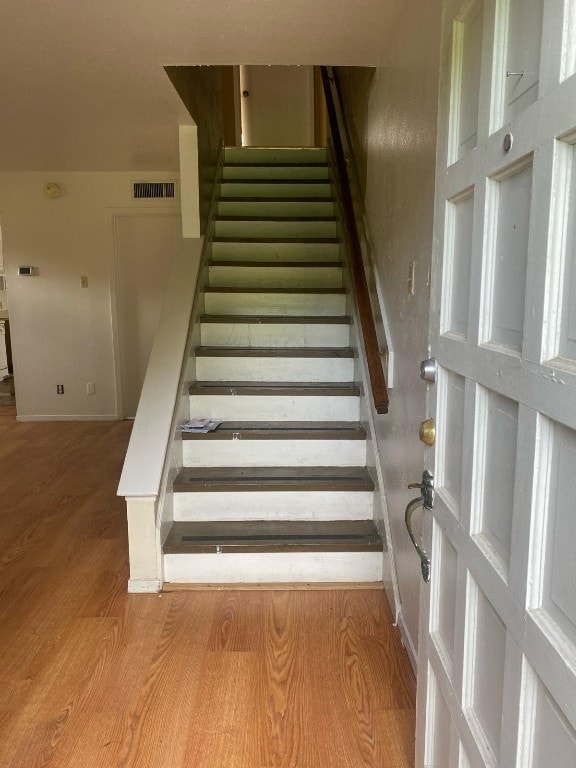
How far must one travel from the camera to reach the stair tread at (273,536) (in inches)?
93.7

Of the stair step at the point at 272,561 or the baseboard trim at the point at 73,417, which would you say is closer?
the stair step at the point at 272,561

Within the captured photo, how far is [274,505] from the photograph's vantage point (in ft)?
8.51

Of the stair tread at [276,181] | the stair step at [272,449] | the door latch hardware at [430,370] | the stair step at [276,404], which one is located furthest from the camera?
the stair tread at [276,181]

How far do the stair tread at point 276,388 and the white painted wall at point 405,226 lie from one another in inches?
20.8

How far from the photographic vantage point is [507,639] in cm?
75

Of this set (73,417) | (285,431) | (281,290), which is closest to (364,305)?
(285,431)

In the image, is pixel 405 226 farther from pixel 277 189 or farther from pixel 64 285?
pixel 64 285

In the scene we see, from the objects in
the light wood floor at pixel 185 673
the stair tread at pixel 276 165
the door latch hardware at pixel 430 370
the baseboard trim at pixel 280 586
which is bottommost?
the light wood floor at pixel 185 673

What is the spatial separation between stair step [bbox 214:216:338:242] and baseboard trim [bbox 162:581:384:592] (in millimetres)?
2580

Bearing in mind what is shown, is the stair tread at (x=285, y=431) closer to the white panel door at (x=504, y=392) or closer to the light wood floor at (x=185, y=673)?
the light wood floor at (x=185, y=673)

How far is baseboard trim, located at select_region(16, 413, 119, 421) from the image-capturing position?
17.6 ft

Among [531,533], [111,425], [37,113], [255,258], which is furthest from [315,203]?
[531,533]

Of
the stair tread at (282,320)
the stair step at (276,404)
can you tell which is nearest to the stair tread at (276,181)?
the stair tread at (282,320)

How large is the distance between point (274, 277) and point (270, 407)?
1154 millimetres
